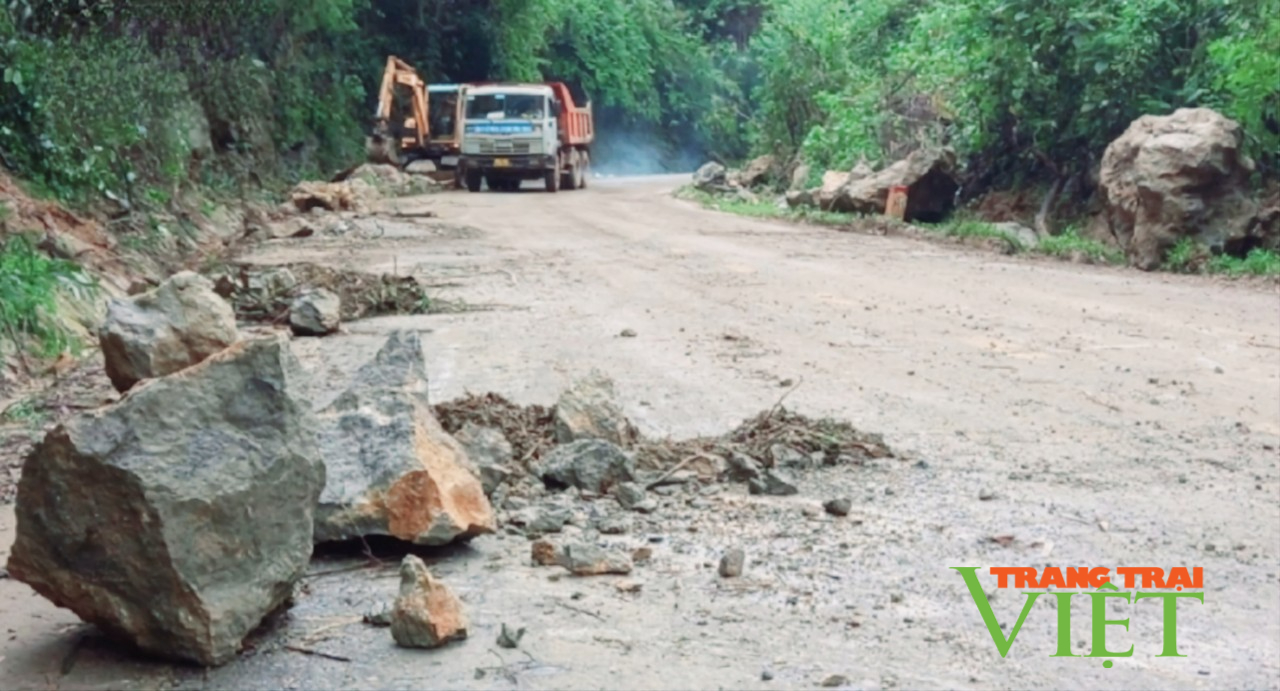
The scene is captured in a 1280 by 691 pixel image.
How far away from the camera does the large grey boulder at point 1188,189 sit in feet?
53.7

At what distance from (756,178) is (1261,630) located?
30446 millimetres

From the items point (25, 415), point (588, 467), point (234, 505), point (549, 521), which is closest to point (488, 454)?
point (588, 467)

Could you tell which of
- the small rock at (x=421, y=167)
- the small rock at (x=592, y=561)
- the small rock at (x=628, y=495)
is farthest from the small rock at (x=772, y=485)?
the small rock at (x=421, y=167)

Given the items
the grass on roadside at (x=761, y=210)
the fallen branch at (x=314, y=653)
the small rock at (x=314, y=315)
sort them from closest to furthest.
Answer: the fallen branch at (x=314, y=653), the small rock at (x=314, y=315), the grass on roadside at (x=761, y=210)

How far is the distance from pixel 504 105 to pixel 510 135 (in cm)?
107

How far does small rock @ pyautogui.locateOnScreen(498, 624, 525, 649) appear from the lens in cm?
428

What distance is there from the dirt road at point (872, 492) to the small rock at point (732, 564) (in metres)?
0.06

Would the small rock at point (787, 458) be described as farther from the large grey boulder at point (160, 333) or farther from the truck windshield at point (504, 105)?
→ the truck windshield at point (504, 105)

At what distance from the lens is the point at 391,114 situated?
1500 inches

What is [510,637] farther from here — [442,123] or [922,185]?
[442,123]

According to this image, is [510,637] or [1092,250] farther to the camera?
[1092,250]

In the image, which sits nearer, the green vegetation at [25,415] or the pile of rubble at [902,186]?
the green vegetation at [25,415]

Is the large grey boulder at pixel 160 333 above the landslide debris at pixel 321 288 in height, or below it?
above

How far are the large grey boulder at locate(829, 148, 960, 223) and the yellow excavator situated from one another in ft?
53.6
